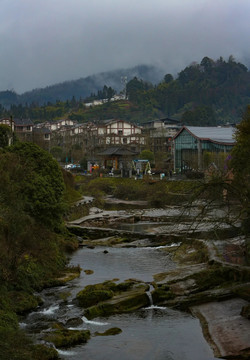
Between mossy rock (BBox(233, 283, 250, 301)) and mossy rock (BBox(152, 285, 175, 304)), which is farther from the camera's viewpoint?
mossy rock (BBox(152, 285, 175, 304))

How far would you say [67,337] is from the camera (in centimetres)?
2030

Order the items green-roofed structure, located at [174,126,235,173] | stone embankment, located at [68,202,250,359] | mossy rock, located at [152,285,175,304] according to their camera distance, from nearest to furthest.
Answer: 1. stone embankment, located at [68,202,250,359]
2. mossy rock, located at [152,285,175,304]
3. green-roofed structure, located at [174,126,235,173]

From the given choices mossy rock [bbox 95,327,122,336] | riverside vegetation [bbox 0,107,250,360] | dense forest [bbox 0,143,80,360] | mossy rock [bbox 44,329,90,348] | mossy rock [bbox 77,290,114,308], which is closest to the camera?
dense forest [bbox 0,143,80,360]

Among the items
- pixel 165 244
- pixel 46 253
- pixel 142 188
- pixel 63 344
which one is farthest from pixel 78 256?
pixel 142 188

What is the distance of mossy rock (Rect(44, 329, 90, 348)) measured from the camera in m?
20.0

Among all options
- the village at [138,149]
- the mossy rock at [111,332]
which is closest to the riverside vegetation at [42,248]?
the mossy rock at [111,332]

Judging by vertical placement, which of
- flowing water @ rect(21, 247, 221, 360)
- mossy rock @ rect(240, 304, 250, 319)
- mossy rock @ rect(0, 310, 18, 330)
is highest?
mossy rock @ rect(0, 310, 18, 330)

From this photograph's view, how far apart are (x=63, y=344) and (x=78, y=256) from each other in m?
17.1

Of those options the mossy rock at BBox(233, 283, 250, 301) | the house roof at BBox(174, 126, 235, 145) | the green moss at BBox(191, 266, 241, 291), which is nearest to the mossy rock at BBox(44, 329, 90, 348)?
the mossy rock at BBox(233, 283, 250, 301)

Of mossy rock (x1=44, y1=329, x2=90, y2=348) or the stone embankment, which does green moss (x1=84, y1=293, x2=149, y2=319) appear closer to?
the stone embankment

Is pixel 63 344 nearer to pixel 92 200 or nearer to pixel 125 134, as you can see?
pixel 92 200

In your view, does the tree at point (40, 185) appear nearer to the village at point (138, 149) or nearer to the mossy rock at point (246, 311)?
the mossy rock at point (246, 311)

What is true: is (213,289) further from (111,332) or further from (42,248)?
(42,248)

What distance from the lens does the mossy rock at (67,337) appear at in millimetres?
20016
